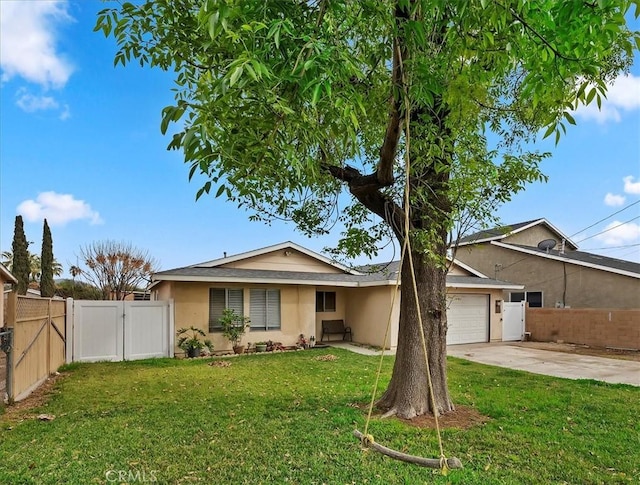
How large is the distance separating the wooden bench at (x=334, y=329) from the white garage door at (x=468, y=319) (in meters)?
3.76

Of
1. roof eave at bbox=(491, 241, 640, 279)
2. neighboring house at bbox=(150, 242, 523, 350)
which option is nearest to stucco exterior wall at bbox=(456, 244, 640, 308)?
roof eave at bbox=(491, 241, 640, 279)

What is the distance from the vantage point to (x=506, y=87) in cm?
651

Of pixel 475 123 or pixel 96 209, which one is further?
pixel 96 209

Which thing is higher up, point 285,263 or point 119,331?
point 285,263

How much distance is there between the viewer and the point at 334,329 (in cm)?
1509

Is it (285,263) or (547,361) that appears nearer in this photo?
(547,361)

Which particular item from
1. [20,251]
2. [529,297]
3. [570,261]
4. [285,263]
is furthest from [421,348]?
[20,251]

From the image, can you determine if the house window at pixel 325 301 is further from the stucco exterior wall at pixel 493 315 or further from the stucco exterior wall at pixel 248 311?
the stucco exterior wall at pixel 493 315

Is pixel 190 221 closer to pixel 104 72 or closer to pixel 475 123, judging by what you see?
pixel 104 72

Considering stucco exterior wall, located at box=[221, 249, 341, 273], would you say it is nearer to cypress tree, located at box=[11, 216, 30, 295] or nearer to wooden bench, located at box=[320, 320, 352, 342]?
wooden bench, located at box=[320, 320, 352, 342]

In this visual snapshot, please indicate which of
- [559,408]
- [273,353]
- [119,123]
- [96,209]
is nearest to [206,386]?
[273,353]

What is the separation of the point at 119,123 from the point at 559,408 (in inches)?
481

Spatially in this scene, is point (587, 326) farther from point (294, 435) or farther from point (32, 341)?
point (32, 341)

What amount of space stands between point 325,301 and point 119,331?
278 inches
